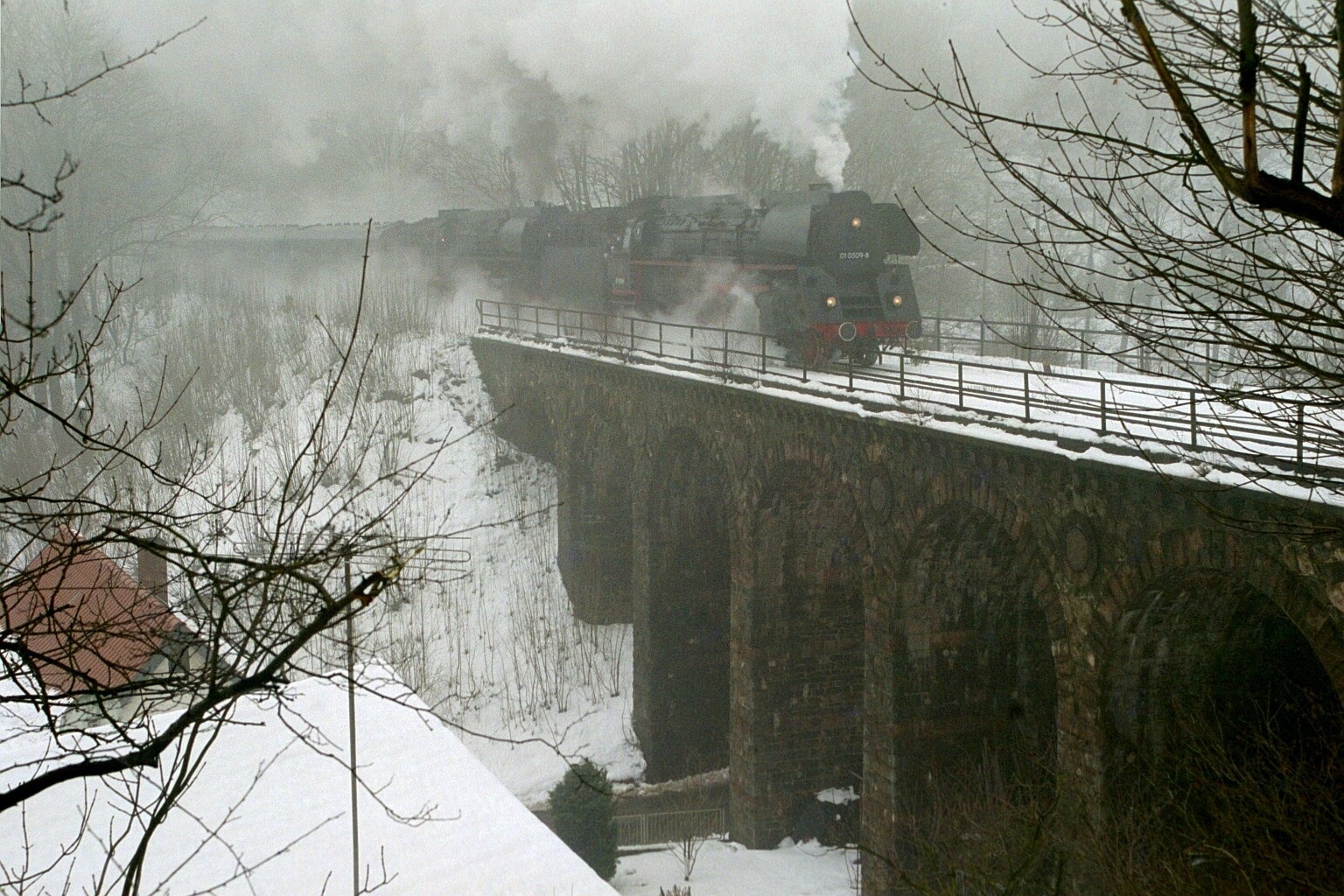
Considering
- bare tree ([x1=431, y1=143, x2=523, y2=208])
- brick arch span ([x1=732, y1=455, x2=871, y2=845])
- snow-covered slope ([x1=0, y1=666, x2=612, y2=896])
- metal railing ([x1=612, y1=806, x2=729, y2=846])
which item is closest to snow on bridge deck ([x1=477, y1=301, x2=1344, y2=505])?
brick arch span ([x1=732, y1=455, x2=871, y2=845])

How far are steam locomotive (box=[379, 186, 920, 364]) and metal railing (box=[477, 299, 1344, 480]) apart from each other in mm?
493

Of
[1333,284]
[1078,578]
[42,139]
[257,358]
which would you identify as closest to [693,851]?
[1078,578]

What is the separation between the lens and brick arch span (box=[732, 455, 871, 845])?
15969mm

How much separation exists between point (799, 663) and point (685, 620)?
11.5 feet

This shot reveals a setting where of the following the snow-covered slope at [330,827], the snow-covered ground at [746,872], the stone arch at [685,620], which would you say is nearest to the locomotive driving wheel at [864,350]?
the stone arch at [685,620]

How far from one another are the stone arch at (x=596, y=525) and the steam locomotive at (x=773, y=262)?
2929mm

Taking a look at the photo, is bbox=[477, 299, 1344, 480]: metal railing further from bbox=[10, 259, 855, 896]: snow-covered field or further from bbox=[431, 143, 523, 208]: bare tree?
bbox=[431, 143, 523, 208]: bare tree

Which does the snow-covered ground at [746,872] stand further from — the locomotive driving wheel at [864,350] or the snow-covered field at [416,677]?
the locomotive driving wheel at [864,350]

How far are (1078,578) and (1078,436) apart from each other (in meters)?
1.16

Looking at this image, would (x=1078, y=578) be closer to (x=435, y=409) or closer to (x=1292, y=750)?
(x=1292, y=750)

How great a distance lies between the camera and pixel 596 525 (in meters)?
23.0

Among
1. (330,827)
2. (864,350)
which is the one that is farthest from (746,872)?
(330,827)

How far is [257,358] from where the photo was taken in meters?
31.3

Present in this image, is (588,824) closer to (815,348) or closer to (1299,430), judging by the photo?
(815,348)
